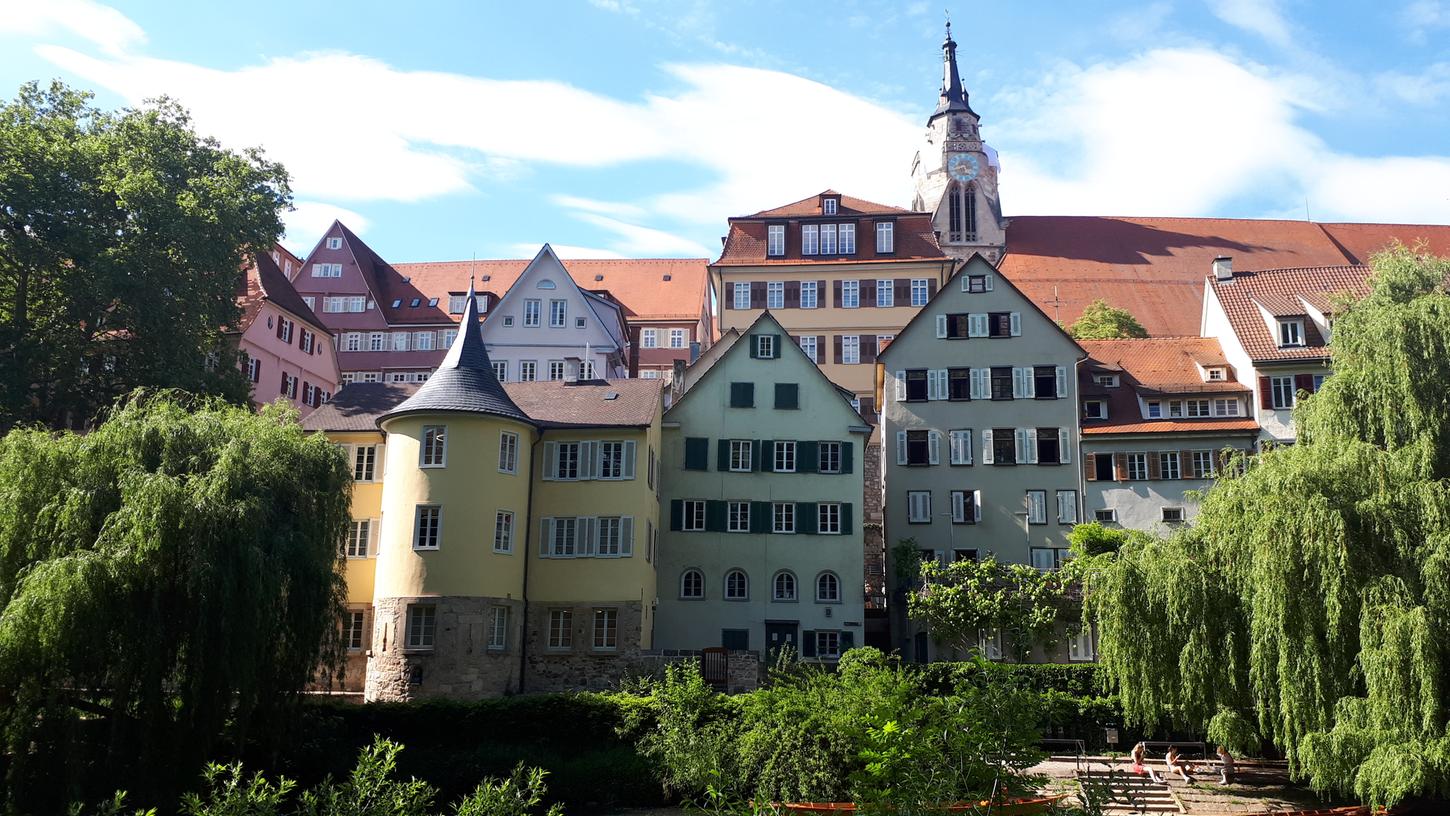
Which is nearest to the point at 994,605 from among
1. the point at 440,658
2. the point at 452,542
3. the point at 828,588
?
the point at 828,588

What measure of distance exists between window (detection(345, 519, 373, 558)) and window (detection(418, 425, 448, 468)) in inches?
136

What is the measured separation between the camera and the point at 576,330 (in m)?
56.5

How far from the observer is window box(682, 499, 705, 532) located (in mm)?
40531

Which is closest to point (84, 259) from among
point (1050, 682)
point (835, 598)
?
point (835, 598)

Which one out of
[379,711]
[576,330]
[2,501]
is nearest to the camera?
[2,501]

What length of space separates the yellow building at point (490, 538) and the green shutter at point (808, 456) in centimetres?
500

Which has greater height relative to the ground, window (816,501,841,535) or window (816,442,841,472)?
window (816,442,841,472)

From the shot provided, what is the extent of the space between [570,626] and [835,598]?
842 centimetres

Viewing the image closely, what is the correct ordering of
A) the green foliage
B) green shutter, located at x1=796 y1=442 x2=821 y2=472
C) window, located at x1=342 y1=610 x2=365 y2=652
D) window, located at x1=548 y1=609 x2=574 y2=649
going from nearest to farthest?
window, located at x1=548 y1=609 x2=574 y2=649 → window, located at x1=342 y1=610 x2=365 y2=652 → the green foliage → green shutter, located at x1=796 y1=442 x2=821 y2=472

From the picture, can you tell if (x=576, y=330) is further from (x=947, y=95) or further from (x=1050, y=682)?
(x=947, y=95)

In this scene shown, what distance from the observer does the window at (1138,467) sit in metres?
44.2

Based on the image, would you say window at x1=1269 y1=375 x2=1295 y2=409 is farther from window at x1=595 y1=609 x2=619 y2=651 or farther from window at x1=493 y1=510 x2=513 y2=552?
window at x1=493 y1=510 x2=513 y2=552

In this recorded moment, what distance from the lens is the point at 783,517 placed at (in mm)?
40531

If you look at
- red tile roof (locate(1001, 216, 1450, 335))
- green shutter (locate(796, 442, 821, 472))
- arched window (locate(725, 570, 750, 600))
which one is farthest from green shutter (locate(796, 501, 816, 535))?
red tile roof (locate(1001, 216, 1450, 335))
